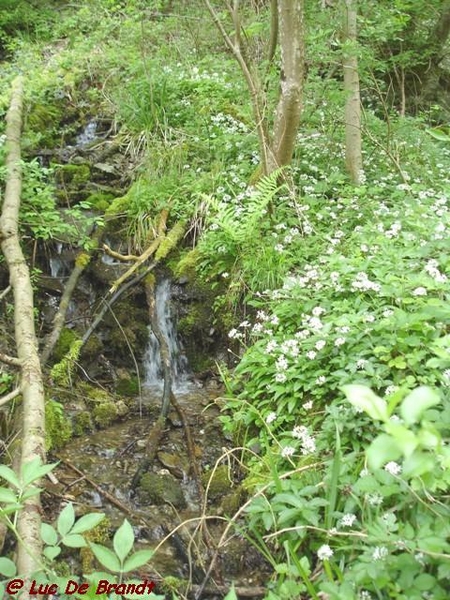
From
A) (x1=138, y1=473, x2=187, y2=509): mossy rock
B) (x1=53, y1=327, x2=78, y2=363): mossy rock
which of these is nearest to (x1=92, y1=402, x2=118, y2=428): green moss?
(x1=53, y1=327, x2=78, y2=363): mossy rock

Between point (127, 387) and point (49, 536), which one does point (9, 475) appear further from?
point (127, 387)

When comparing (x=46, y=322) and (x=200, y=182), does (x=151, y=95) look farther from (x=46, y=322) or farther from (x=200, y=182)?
(x=46, y=322)

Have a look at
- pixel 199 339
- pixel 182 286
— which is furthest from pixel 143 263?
pixel 199 339

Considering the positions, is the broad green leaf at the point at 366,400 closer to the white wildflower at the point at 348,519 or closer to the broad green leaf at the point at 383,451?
the broad green leaf at the point at 383,451

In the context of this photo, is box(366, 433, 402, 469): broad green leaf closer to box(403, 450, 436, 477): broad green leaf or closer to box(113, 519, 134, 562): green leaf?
box(403, 450, 436, 477): broad green leaf

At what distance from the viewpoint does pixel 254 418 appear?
352cm

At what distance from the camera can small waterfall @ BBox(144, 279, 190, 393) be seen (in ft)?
17.5

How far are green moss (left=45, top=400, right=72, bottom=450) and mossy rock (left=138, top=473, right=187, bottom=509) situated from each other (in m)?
0.80

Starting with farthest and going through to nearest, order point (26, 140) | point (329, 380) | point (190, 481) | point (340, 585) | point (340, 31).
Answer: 1. point (26, 140)
2. point (340, 31)
3. point (190, 481)
4. point (329, 380)
5. point (340, 585)

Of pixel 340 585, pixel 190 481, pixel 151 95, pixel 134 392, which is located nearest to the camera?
pixel 340 585

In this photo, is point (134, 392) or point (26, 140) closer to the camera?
point (134, 392)

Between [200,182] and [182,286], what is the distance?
51.3 inches

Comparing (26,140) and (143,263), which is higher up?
(26,140)

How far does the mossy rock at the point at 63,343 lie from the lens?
15.7 ft
